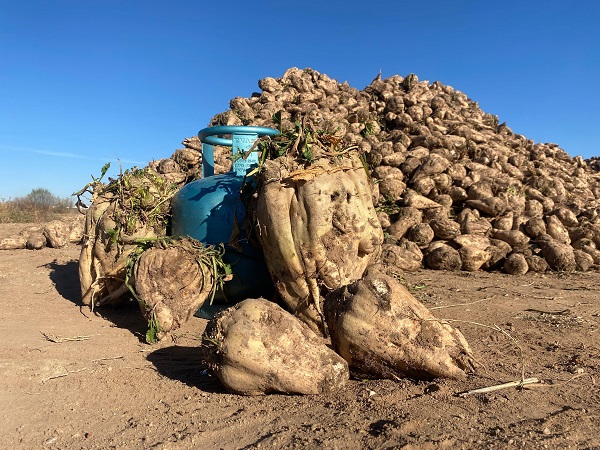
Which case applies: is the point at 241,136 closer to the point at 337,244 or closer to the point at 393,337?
the point at 337,244

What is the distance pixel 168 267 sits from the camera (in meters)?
3.27

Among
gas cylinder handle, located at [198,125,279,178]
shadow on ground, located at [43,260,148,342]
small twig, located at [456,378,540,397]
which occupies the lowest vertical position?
shadow on ground, located at [43,260,148,342]

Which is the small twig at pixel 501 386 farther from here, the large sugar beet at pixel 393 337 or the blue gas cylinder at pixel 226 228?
the blue gas cylinder at pixel 226 228

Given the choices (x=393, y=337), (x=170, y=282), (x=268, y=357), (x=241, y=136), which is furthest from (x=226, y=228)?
(x=393, y=337)

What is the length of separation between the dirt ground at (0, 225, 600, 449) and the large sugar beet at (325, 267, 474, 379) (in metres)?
0.09

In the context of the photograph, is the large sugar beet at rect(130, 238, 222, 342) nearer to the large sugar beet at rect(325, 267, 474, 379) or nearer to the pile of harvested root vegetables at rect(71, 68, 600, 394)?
the pile of harvested root vegetables at rect(71, 68, 600, 394)

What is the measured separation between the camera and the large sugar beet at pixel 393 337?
7.27ft

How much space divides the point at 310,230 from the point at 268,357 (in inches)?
36.7

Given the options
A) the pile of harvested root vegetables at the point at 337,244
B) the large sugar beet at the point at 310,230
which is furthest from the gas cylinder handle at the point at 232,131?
the large sugar beet at the point at 310,230

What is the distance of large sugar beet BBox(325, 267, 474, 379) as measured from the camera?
2215mm

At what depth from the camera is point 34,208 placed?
17.8m

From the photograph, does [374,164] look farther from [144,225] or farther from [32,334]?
[32,334]

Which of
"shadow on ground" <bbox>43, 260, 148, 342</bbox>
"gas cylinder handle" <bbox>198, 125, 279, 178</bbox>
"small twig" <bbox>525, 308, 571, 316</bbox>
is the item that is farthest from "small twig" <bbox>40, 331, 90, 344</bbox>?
"small twig" <bbox>525, 308, 571, 316</bbox>

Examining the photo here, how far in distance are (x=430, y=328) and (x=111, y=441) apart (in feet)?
4.94
